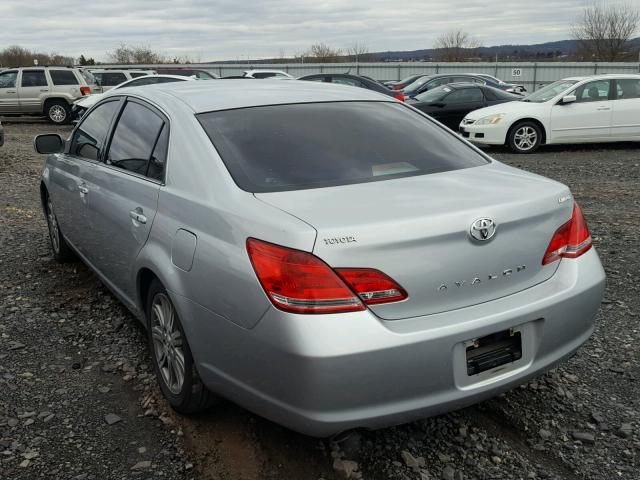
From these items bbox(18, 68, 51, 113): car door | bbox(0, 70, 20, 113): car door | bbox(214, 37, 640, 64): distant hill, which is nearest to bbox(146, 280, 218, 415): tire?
bbox(18, 68, 51, 113): car door

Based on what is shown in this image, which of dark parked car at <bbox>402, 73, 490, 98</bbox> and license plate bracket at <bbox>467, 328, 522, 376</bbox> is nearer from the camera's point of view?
license plate bracket at <bbox>467, 328, 522, 376</bbox>

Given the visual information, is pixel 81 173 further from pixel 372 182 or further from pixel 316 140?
pixel 372 182

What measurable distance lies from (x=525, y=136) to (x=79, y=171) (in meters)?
9.98

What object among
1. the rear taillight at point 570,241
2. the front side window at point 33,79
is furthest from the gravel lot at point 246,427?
the front side window at point 33,79

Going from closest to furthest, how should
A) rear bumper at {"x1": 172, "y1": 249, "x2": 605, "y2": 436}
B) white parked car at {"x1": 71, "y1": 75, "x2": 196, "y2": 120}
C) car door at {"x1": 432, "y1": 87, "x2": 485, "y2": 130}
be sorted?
rear bumper at {"x1": 172, "y1": 249, "x2": 605, "y2": 436}, car door at {"x1": 432, "y1": 87, "x2": 485, "y2": 130}, white parked car at {"x1": 71, "y1": 75, "x2": 196, "y2": 120}

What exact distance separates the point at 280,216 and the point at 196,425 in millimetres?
1234

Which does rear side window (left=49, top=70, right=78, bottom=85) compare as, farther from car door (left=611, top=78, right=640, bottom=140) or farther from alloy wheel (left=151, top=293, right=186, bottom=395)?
alloy wheel (left=151, top=293, right=186, bottom=395)

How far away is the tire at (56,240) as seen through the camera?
5.23 m

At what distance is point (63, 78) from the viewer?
19.5m

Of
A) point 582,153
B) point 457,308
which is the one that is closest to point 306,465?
point 457,308

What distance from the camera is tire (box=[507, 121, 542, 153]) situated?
40.4ft

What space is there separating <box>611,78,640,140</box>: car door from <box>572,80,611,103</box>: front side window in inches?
9.1

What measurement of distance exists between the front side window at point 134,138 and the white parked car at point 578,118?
9.75 meters

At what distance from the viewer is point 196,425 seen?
2.98m
